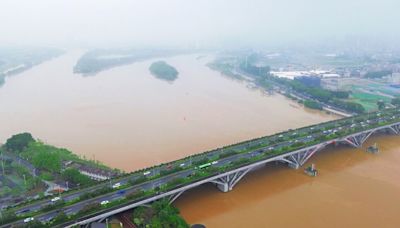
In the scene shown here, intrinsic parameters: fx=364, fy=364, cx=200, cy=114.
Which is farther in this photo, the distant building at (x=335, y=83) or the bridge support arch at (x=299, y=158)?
the distant building at (x=335, y=83)

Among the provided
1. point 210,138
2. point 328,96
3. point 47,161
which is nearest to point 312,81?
point 328,96

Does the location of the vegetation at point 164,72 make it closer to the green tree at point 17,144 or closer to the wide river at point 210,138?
Answer: the wide river at point 210,138

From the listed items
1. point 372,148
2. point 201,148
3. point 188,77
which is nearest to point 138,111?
point 201,148

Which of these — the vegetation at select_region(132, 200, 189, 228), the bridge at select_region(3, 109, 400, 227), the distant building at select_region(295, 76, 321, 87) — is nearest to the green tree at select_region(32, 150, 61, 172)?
the bridge at select_region(3, 109, 400, 227)

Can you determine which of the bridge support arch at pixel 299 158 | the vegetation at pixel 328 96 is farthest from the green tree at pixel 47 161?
the vegetation at pixel 328 96

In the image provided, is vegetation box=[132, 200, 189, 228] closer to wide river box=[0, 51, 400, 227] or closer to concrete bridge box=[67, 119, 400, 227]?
concrete bridge box=[67, 119, 400, 227]

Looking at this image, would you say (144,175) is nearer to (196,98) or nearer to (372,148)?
(372,148)
